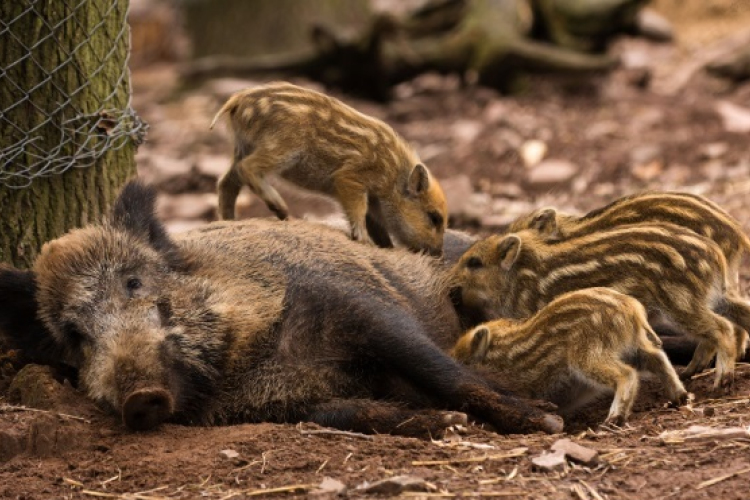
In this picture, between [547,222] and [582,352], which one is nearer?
[582,352]

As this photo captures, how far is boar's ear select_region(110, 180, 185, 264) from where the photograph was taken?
4719 mm

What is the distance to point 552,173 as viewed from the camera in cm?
912

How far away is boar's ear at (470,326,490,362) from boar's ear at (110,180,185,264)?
4.37ft

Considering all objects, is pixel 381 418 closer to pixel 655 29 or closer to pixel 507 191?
pixel 507 191

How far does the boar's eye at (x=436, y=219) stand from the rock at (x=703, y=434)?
2.05 metres

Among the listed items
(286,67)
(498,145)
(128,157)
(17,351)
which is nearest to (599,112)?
(498,145)

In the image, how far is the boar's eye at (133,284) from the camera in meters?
4.49

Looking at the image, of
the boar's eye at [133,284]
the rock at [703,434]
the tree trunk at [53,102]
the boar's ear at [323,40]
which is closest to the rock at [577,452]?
the rock at [703,434]

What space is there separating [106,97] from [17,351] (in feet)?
4.36

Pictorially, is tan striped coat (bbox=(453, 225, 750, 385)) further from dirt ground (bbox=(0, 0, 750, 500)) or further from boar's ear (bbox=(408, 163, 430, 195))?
boar's ear (bbox=(408, 163, 430, 195))

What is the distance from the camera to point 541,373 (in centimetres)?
458

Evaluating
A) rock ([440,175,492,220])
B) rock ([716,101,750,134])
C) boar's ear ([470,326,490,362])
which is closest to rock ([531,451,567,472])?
boar's ear ([470,326,490,362])

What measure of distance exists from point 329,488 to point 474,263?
2.11 m

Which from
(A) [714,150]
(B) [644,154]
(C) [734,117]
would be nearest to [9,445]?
(B) [644,154]
